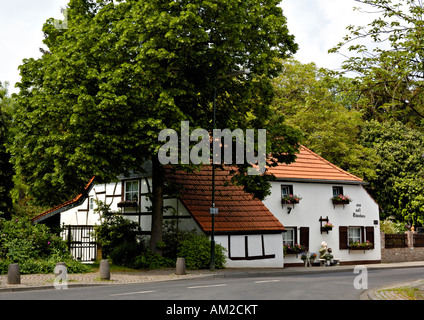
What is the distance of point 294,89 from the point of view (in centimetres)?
4197

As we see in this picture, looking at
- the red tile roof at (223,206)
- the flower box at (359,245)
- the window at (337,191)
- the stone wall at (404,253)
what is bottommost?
the stone wall at (404,253)

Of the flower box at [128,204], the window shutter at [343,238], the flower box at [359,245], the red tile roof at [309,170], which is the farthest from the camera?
the flower box at [359,245]

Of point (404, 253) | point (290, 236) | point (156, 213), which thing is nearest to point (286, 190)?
point (290, 236)

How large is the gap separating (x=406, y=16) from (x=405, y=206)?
1137 inches

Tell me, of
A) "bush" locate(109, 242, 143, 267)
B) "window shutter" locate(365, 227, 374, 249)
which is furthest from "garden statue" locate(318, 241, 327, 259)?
"bush" locate(109, 242, 143, 267)

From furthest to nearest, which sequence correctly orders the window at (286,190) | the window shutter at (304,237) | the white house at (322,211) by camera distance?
the window at (286,190) → the window shutter at (304,237) → the white house at (322,211)

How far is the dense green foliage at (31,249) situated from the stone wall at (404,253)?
19939mm

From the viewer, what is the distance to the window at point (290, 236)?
2789 centimetres

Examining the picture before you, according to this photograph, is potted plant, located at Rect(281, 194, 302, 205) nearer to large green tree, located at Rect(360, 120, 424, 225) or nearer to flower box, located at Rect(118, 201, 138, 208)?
flower box, located at Rect(118, 201, 138, 208)

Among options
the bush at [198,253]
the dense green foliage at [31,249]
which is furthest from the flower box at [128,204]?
the dense green foliage at [31,249]

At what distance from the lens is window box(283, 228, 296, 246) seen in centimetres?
2789

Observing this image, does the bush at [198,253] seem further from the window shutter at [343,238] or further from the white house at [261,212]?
the window shutter at [343,238]
